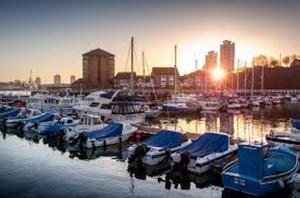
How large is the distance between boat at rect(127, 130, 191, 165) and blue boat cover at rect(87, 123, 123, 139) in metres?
6.42

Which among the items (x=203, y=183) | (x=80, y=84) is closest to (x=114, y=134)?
(x=203, y=183)

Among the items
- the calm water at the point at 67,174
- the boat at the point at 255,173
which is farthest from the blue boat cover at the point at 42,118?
the boat at the point at 255,173

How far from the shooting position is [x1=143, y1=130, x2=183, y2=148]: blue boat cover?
3067cm

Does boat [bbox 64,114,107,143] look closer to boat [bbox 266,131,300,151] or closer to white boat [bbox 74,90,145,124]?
white boat [bbox 74,90,145,124]

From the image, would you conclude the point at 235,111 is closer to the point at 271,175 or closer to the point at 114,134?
the point at 114,134

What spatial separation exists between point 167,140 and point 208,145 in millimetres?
4157

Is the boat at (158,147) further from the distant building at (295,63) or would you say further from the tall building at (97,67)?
the distant building at (295,63)

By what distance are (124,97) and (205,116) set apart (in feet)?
61.7

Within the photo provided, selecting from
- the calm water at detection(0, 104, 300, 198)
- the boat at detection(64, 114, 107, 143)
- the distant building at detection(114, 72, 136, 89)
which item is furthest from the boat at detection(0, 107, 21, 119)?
the distant building at detection(114, 72, 136, 89)

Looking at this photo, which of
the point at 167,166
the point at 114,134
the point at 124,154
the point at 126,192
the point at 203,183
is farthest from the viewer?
the point at 114,134

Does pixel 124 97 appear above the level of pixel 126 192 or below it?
above

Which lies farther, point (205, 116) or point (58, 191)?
point (205, 116)

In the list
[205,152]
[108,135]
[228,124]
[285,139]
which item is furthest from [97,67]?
[205,152]

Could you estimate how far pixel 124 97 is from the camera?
57.2 m
